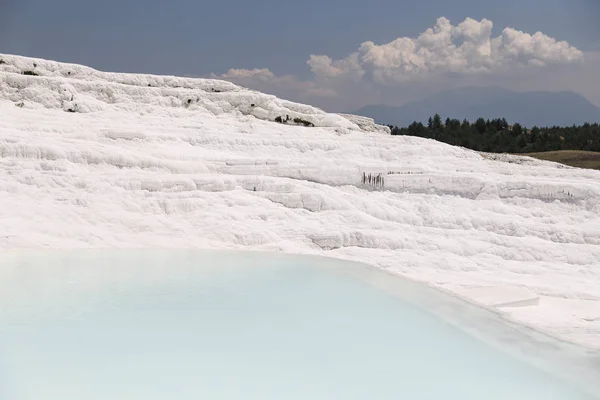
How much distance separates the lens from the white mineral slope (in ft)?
28.3

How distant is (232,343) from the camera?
5.32m

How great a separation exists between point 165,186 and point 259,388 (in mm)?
7658

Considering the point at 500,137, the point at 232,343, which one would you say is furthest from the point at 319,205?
the point at 500,137

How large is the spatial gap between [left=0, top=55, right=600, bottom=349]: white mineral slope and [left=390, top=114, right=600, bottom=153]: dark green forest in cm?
1902

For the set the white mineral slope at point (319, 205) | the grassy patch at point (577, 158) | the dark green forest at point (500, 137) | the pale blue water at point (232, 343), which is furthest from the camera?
the dark green forest at point (500, 137)

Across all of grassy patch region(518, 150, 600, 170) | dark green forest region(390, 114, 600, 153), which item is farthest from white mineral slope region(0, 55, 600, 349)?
dark green forest region(390, 114, 600, 153)

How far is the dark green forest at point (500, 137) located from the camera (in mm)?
34344

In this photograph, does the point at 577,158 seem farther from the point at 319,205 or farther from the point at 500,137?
the point at 319,205

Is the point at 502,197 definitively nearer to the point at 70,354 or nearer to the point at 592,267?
the point at 592,267

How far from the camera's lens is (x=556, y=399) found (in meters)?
4.32

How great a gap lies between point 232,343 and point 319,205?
6.39m

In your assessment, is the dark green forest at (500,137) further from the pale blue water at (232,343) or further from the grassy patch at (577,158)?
the pale blue water at (232,343)

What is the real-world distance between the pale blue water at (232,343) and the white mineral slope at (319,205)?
1.22 m

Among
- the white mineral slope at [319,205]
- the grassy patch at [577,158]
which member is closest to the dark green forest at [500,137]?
the grassy patch at [577,158]
